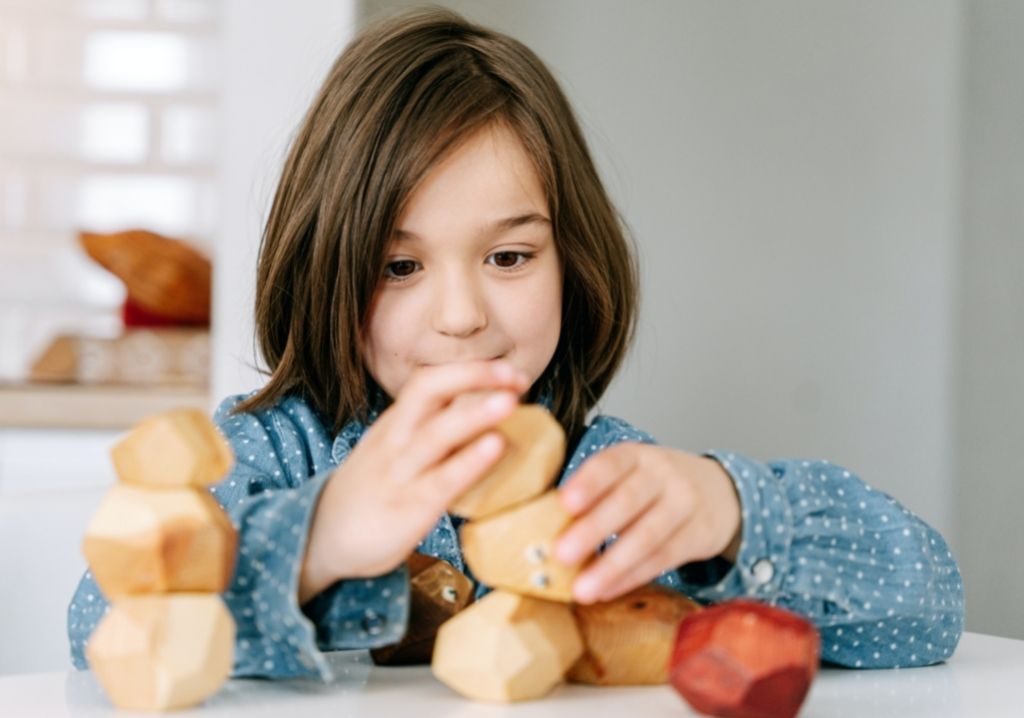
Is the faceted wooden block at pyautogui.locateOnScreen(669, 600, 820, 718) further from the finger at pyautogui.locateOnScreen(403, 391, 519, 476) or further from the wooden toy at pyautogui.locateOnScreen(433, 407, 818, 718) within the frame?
the finger at pyautogui.locateOnScreen(403, 391, 519, 476)

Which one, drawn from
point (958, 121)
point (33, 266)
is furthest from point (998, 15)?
point (33, 266)

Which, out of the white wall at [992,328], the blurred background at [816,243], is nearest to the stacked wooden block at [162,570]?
the blurred background at [816,243]

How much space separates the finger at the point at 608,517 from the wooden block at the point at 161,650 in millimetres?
147

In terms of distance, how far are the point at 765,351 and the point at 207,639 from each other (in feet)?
5.09

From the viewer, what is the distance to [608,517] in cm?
57

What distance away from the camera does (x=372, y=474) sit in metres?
0.59

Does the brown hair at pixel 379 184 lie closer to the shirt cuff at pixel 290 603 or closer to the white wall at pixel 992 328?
the shirt cuff at pixel 290 603

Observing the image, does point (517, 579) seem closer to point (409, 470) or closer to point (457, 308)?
point (409, 470)

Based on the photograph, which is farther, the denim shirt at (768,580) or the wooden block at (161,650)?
the denim shirt at (768,580)

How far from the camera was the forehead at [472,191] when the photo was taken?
36.0 inches

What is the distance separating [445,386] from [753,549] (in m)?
0.21

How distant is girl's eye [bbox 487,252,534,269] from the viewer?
3.12ft

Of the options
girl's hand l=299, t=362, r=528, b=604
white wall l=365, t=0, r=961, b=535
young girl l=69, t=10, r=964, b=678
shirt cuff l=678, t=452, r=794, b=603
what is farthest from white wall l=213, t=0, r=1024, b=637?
girl's hand l=299, t=362, r=528, b=604

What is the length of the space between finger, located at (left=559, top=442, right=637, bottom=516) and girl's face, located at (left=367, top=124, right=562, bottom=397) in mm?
312
